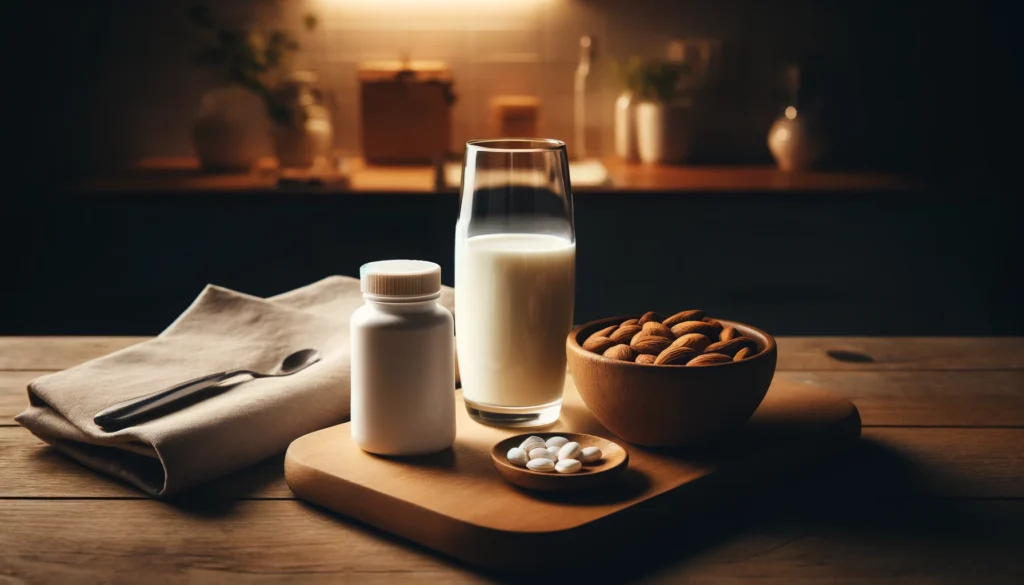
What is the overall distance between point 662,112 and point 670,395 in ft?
6.71

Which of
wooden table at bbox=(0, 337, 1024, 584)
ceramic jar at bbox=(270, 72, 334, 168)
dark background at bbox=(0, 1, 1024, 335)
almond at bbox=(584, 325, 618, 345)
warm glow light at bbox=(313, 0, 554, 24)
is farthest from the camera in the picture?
warm glow light at bbox=(313, 0, 554, 24)

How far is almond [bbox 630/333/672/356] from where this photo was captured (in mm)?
900

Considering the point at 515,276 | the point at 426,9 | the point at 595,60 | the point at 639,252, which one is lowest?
the point at 639,252

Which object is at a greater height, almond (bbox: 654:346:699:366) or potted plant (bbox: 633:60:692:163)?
potted plant (bbox: 633:60:692:163)

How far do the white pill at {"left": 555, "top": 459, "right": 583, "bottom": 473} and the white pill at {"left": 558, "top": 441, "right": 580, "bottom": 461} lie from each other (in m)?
0.01

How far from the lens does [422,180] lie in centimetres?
257

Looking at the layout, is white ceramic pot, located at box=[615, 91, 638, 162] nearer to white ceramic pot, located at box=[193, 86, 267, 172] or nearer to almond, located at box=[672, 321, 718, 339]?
white ceramic pot, located at box=[193, 86, 267, 172]

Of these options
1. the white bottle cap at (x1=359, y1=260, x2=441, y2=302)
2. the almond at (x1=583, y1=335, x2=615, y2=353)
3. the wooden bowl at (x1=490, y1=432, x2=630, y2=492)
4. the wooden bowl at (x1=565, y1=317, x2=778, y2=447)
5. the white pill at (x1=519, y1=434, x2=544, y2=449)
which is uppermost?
the white bottle cap at (x1=359, y1=260, x2=441, y2=302)

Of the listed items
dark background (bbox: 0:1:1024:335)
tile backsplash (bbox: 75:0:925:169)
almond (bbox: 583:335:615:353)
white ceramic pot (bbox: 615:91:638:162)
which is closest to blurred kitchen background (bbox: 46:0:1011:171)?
tile backsplash (bbox: 75:0:925:169)

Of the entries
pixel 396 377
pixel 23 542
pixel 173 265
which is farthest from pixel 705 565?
pixel 173 265

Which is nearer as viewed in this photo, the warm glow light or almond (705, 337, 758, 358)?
almond (705, 337, 758, 358)

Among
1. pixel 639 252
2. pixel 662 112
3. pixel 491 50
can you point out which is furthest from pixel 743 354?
pixel 491 50

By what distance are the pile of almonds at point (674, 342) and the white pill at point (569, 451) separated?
0.30 ft

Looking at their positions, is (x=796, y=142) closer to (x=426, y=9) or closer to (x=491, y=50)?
(x=491, y=50)
